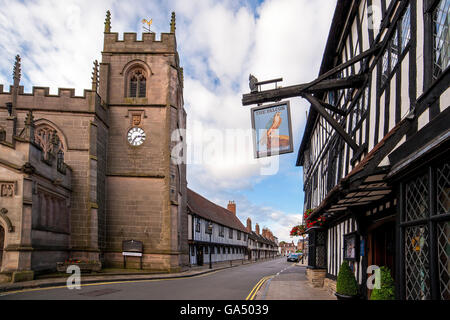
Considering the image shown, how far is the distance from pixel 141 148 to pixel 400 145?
70.6ft

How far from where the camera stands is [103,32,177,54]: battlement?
2722 cm

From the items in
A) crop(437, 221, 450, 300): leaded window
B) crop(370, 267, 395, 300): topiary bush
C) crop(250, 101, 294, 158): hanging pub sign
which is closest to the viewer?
crop(437, 221, 450, 300): leaded window

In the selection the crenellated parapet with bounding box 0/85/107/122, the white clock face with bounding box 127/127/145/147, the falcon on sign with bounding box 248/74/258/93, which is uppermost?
the crenellated parapet with bounding box 0/85/107/122

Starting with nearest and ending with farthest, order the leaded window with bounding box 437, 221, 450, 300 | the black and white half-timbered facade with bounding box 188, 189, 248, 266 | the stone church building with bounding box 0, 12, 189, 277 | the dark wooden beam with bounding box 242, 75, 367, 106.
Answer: the leaded window with bounding box 437, 221, 450, 300 → the dark wooden beam with bounding box 242, 75, 367, 106 → the stone church building with bounding box 0, 12, 189, 277 → the black and white half-timbered facade with bounding box 188, 189, 248, 266

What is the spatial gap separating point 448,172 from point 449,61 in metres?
1.63

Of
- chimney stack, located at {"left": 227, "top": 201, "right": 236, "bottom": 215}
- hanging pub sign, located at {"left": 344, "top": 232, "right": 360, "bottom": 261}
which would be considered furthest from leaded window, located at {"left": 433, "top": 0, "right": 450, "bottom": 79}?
chimney stack, located at {"left": 227, "top": 201, "right": 236, "bottom": 215}

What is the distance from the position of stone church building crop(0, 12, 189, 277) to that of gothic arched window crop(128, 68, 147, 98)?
0.07m

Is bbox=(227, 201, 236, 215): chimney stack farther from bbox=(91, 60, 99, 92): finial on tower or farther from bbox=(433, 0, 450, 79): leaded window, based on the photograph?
bbox=(433, 0, 450, 79): leaded window

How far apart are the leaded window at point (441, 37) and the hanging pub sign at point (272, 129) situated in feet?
13.1

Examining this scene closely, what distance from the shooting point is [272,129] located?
941 cm

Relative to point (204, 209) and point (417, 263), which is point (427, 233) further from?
point (204, 209)

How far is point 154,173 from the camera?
2566 cm

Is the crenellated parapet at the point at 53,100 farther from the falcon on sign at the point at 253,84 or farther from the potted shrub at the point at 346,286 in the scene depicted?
the potted shrub at the point at 346,286

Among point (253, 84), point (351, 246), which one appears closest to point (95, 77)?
point (253, 84)
